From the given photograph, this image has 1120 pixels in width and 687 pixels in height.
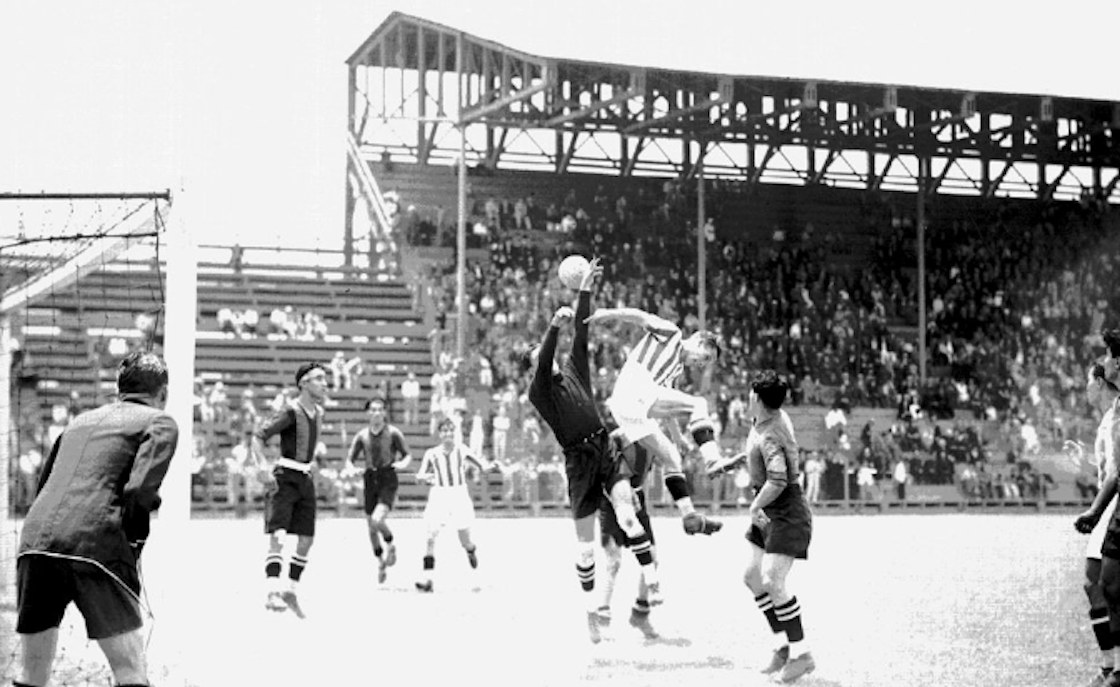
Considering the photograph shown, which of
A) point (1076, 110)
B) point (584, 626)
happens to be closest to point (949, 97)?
point (1076, 110)

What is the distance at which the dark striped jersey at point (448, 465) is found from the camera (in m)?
18.5

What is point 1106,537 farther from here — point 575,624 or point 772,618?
point 575,624

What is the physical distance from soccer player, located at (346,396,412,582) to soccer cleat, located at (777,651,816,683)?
8.77m

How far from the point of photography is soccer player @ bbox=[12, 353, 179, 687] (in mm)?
A: 7148

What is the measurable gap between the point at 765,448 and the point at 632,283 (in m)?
35.0

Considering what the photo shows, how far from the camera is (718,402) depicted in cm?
4084

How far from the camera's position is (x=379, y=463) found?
61.8ft

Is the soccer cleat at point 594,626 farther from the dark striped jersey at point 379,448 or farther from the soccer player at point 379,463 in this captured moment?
the dark striped jersey at point 379,448

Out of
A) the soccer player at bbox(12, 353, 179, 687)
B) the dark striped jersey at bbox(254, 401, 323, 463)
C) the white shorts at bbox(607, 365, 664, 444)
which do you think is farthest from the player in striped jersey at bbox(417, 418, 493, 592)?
the soccer player at bbox(12, 353, 179, 687)

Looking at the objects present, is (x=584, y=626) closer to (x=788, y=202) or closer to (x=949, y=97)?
(x=949, y=97)

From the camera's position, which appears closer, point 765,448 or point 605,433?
point 765,448

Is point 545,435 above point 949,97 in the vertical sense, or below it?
below

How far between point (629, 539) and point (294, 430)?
159 inches

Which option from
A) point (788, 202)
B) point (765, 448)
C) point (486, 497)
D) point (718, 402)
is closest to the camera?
point (765, 448)
